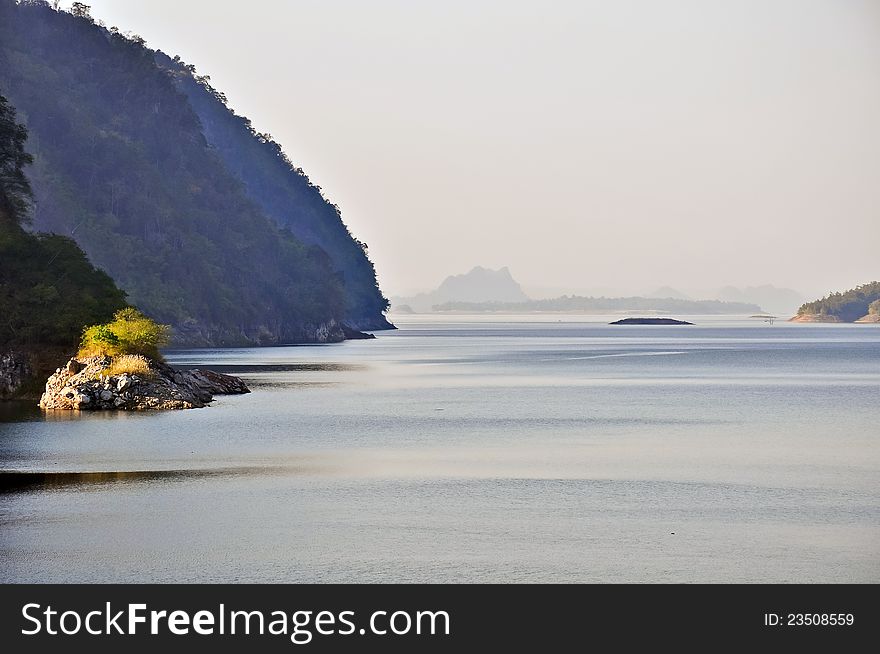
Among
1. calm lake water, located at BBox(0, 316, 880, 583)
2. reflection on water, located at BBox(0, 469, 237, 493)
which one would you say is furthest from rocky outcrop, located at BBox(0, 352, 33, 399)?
reflection on water, located at BBox(0, 469, 237, 493)

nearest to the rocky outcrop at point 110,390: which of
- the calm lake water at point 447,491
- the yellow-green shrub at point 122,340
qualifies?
the yellow-green shrub at point 122,340

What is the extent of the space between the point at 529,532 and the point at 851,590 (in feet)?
25.0

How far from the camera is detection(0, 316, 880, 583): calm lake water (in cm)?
2364

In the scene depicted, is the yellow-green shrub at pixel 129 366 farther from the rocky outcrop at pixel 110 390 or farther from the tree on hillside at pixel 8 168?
the tree on hillside at pixel 8 168

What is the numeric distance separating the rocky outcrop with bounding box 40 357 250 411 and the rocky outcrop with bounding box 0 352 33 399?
10.8ft

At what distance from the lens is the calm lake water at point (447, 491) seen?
77.6 feet

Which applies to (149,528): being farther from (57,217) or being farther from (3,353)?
(57,217)

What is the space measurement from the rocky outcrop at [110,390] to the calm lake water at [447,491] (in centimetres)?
253

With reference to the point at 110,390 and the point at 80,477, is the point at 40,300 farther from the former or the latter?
the point at 80,477

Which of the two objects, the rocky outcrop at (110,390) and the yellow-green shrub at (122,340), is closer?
the rocky outcrop at (110,390)

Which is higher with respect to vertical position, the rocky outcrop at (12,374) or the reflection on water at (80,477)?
the rocky outcrop at (12,374)

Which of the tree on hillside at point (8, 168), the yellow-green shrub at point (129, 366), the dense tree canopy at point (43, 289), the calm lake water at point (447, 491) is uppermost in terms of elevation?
the tree on hillside at point (8, 168)

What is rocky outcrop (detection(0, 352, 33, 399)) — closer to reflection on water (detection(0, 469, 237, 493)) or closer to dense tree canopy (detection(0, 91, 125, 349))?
dense tree canopy (detection(0, 91, 125, 349))

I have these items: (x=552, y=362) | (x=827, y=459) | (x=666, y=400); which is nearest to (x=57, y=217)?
(x=552, y=362)
